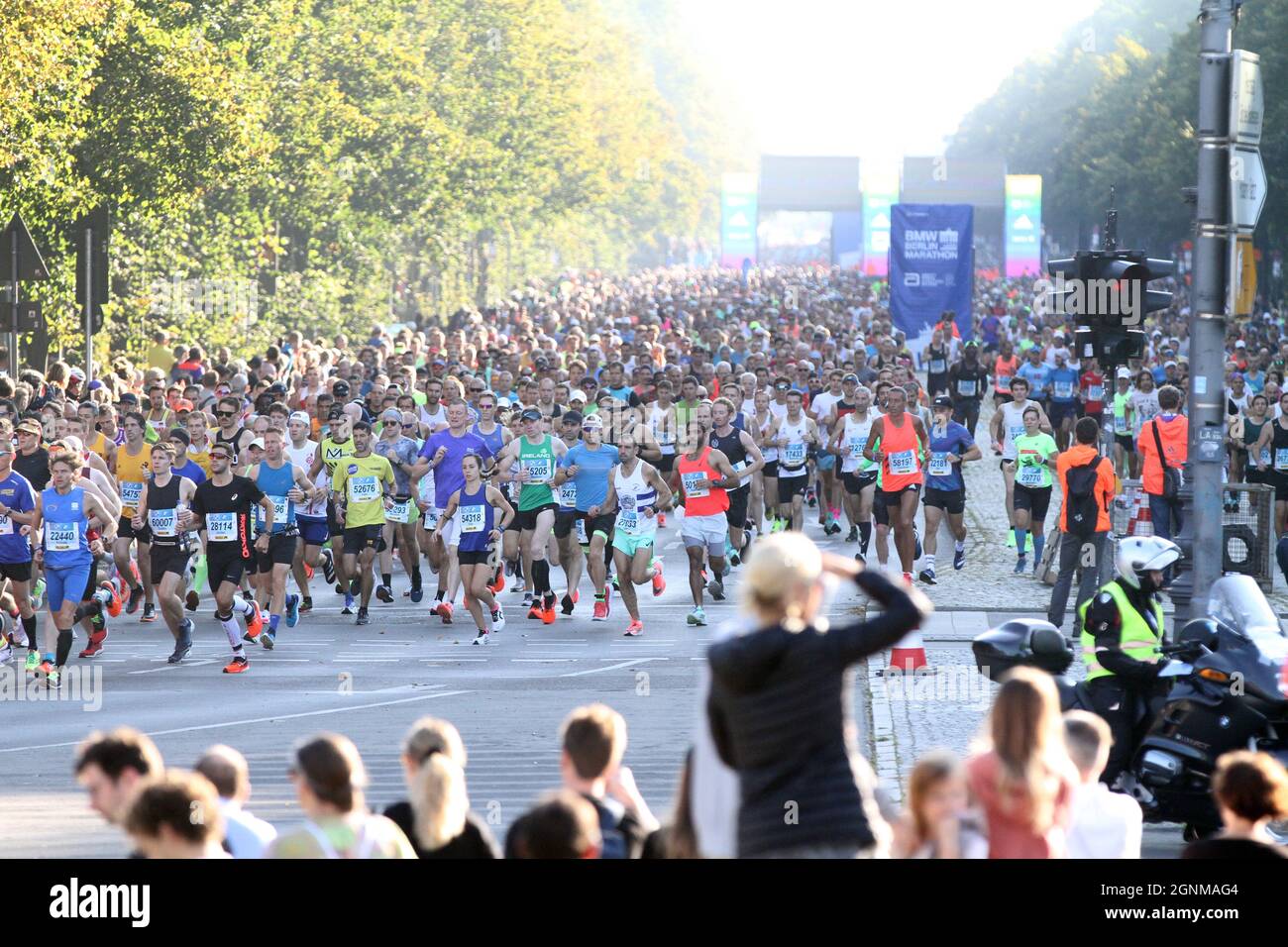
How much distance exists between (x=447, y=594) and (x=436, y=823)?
1240cm

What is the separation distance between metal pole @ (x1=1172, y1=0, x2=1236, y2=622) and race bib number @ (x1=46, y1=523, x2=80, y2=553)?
7657 millimetres

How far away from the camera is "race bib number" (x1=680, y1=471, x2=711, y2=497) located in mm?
17938

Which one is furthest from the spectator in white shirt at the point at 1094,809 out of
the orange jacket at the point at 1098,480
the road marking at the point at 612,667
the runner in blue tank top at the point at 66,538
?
the runner in blue tank top at the point at 66,538

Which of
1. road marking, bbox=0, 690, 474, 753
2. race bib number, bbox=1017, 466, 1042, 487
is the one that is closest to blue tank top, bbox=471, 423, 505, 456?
race bib number, bbox=1017, 466, 1042, 487

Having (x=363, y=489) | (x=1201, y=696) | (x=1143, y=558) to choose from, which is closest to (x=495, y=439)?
(x=363, y=489)

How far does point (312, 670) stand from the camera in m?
15.8

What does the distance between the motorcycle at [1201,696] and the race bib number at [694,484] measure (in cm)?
802

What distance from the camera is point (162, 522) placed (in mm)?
16469

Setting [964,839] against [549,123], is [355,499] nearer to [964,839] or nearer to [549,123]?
[964,839]

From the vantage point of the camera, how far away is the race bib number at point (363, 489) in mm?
18297

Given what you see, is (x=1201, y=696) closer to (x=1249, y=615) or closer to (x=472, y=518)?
(x=1249, y=615)

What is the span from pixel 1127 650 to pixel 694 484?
8147 millimetres

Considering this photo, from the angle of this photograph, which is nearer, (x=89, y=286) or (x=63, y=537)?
(x=63, y=537)

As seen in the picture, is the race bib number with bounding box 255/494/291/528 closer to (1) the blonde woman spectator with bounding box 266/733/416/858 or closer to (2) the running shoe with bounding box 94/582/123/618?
(2) the running shoe with bounding box 94/582/123/618
